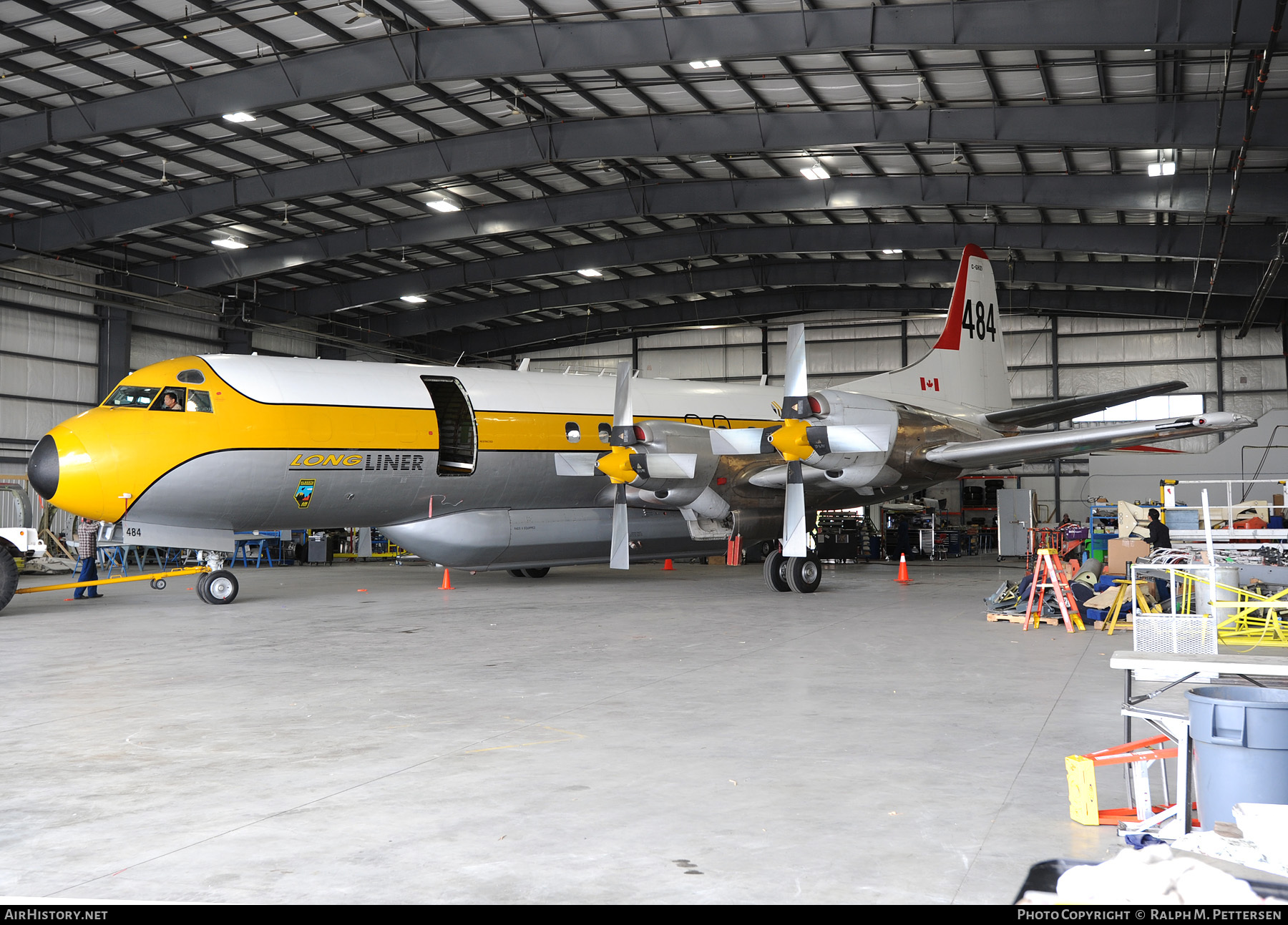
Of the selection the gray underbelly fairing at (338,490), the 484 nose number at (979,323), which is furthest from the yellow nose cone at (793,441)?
the 484 nose number at (979,323)

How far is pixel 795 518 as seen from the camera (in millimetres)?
14562

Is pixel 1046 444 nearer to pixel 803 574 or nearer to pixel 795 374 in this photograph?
pixel 795 374

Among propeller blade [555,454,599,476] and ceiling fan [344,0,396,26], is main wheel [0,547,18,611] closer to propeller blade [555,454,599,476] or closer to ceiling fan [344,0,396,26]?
propeller blade [555,454,599,476]

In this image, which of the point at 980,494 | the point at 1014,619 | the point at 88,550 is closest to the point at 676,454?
the point at 1014,619

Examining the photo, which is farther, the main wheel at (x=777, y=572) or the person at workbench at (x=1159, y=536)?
the main wheel at (x=777, y=572)

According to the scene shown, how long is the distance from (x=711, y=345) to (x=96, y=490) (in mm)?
28437

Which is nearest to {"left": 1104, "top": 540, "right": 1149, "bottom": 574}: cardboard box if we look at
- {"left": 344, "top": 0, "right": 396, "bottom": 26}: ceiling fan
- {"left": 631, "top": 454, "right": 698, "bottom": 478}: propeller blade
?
{"left": 631, "top": 454, "right": 698, "bottom": 478}: propeller blade

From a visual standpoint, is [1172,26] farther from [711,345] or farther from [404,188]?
Answer: [711,345]

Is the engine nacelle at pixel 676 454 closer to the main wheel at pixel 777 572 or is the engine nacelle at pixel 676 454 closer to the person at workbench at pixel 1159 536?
the main wheel at pixel 777 572

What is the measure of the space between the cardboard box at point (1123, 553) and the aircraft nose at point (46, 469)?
1524 cm

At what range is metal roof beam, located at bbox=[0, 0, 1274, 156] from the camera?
1309 cm

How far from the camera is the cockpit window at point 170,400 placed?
13602mm

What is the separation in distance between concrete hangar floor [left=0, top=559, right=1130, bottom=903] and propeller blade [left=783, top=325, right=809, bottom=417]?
4.20m

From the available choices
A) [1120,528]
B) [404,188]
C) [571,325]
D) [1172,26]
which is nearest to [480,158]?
[404,188]
